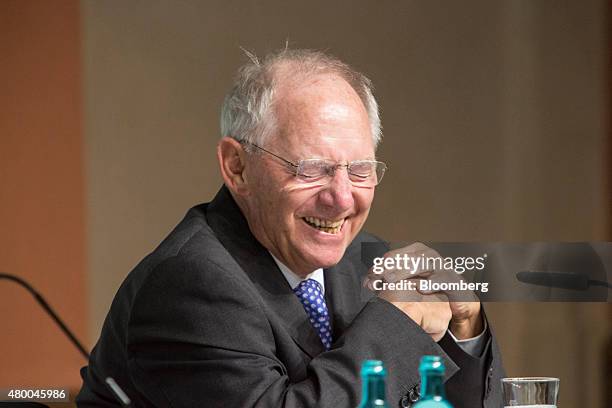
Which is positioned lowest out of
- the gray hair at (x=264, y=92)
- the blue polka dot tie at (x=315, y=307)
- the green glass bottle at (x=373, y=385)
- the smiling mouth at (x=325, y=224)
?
the green glass bottle at (x=373, y=385)

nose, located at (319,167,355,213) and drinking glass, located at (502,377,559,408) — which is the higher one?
nose, located at (319,167,355,213)

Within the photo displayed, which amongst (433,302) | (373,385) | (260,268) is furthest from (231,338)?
(433,302)

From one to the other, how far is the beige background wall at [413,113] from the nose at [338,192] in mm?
898

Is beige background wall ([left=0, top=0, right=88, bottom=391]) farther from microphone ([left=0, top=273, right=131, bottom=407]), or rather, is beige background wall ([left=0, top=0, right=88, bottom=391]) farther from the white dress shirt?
microphone ([left=0, top=273, right=131, bottom=407])

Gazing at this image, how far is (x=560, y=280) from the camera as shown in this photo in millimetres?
3285

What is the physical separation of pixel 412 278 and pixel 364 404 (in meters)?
1.48

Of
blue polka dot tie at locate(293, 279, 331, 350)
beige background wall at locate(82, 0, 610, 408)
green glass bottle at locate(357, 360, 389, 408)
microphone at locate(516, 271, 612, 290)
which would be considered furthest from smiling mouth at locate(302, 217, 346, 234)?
microphone at locate(516, 271, 612, 290)

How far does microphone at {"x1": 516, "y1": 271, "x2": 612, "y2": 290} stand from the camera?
10.7 ft

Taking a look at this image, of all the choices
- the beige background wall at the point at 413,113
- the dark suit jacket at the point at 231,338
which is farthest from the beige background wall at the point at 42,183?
the dark suit jacket at the point at 231,338

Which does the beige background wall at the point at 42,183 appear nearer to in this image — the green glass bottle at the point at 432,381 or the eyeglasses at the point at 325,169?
the eyeglasses at the point at 325,169

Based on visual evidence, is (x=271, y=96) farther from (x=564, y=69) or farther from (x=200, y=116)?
(x=564, y=69)

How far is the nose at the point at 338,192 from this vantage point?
7.53 feet

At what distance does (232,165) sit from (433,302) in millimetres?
682

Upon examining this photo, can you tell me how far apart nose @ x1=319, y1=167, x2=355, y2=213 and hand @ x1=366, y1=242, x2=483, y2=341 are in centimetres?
48
